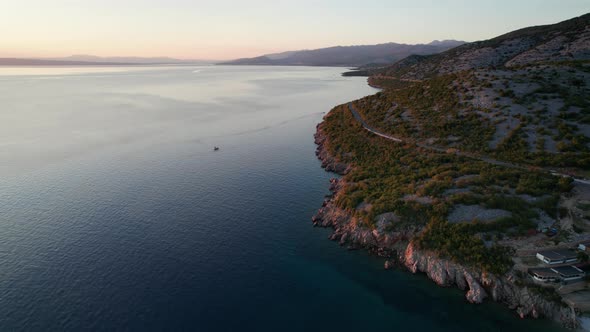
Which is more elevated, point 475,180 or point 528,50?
point 528,50

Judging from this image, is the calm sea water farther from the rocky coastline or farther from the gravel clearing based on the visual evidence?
the gravel clearing

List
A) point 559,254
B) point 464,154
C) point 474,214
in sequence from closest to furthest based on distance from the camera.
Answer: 1. point 559,254
2. point 474,214
3. point 464,154

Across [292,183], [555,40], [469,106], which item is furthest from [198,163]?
[555,40]

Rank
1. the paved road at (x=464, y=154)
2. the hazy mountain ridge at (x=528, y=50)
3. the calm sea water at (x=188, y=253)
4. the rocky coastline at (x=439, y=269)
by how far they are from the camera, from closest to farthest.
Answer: the rocky coastline at (x=439, y=269) < the calm sea water at (x=188, y=253) < the paved road at (x=464, y=154) < the hazy mountain ridge at (x=528, y=50)

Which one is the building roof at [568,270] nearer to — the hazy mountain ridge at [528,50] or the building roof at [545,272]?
the building roof at [545,272]

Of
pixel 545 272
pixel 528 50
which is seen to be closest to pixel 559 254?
pixel 545 272

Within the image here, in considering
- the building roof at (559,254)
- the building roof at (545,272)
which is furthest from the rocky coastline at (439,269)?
the building roof at (559,254)

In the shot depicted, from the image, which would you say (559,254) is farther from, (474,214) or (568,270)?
(474,214)
